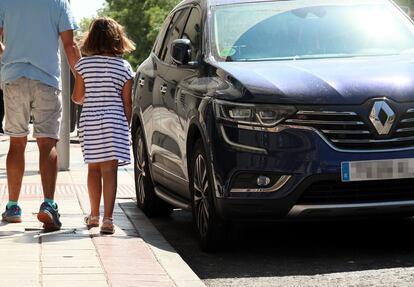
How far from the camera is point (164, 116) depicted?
30.5ft

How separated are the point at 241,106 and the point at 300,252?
4.09 ft

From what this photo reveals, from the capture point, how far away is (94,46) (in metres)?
8.56

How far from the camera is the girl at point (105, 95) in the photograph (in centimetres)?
853

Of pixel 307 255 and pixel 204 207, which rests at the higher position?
pixel 204 207

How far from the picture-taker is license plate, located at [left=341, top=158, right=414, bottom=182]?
7.56 m

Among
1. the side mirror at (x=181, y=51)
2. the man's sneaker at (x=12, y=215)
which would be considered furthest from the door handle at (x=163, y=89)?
the man's sneaker at (x=12, y=215)

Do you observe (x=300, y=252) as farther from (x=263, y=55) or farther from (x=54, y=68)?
(x=54, y=68)

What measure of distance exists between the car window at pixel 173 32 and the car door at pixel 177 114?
127mm

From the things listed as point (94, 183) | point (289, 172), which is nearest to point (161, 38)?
A: point (94, 183)

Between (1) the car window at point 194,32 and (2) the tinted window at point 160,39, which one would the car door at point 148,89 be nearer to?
(2) the tinted window at point 160,39

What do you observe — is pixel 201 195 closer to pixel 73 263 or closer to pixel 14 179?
pixel 73 263

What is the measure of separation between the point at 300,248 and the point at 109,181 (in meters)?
1.47

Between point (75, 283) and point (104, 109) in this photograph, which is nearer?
point (75, 283)

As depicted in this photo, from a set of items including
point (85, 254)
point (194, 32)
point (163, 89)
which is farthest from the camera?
point (163, 89)
